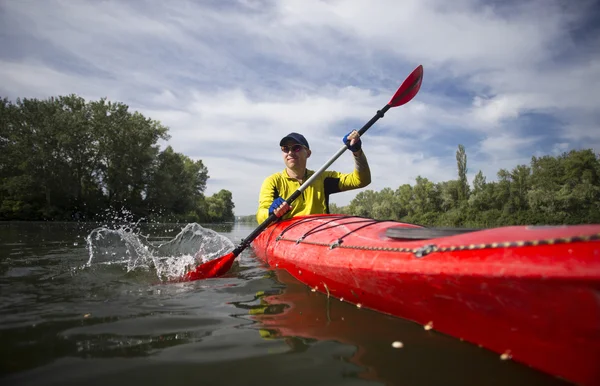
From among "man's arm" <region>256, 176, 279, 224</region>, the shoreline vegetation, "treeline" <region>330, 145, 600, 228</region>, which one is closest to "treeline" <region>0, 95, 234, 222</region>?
the shoreline vegetation

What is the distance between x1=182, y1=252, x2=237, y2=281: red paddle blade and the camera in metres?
3.58

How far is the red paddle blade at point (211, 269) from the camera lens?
141 inches

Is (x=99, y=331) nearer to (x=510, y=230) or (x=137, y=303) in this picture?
(x=137, y=303)

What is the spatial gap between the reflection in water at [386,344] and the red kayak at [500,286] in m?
0.06

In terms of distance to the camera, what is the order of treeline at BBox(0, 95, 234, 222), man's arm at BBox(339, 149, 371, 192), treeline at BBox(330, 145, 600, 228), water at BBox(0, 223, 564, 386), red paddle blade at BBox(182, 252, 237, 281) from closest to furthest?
water at BBox(0, 223, 564, 386)
red paddle blade at BBox(182, 252, 237, 281)
man's arm at BBox(339, 149, 371, 192)
treeline at BBox(0, 95, 234, 222)
treeline at BBox(330, 145, 600, 228)

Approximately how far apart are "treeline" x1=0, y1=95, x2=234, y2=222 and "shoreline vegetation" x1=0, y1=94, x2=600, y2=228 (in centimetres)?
8

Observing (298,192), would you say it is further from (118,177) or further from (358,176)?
(118,177)

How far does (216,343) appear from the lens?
1.77 meters

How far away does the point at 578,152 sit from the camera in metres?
45.5

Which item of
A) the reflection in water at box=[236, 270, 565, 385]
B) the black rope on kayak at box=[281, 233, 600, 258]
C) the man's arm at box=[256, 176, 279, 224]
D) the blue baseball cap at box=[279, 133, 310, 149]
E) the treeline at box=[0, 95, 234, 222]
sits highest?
the treeline at box=[0, 95, 234, 222]

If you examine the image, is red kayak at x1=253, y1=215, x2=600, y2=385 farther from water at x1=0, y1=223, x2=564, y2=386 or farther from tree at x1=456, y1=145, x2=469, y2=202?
tree at x1=456, y1=145, x2=469, y2=202

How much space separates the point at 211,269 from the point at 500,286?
3107 mm

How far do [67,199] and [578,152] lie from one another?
63.5 metres

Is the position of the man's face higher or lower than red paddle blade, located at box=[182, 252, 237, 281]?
higher
